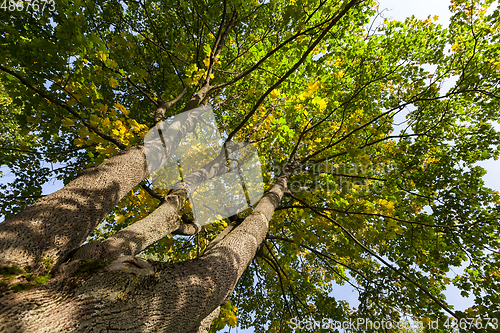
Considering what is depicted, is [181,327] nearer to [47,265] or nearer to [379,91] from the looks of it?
[47,265]

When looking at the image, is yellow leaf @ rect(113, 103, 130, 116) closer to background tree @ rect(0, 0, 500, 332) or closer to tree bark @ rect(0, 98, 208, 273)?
background tree @ rect(0, 0, 500, 332)

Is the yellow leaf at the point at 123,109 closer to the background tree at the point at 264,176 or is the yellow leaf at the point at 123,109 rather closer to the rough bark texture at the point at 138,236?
the background tree at the point at 264,176

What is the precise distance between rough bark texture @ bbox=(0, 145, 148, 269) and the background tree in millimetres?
12

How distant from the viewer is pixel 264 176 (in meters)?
5.53

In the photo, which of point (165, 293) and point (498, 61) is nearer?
point (165, 293)

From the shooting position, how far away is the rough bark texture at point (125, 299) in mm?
837

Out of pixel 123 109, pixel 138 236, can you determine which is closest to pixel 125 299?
pixel 138 236

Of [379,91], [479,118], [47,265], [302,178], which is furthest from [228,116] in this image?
[479,118]

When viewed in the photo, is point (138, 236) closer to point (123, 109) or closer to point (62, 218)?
point (62, 218)

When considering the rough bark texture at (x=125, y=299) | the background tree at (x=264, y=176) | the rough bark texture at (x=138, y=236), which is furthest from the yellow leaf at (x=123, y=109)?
the rough bark texture at (x=125, y=299)

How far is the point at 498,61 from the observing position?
2.99m

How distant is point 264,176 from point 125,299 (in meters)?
4.69

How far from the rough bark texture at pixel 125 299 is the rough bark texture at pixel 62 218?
0.46 metres

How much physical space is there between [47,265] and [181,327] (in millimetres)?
1057
